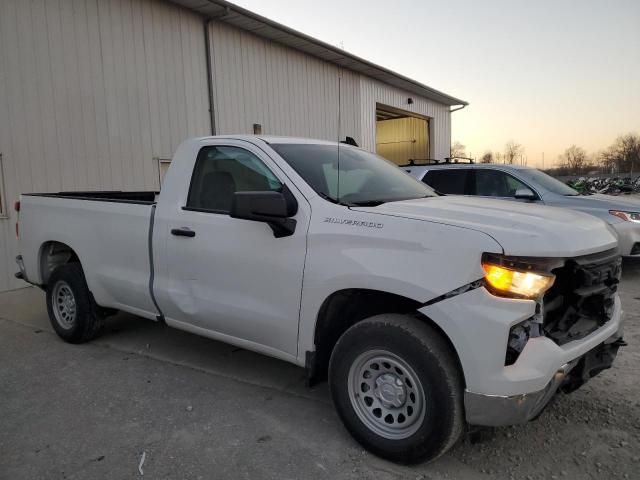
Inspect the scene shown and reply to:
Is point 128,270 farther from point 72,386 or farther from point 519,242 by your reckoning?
point 519,242

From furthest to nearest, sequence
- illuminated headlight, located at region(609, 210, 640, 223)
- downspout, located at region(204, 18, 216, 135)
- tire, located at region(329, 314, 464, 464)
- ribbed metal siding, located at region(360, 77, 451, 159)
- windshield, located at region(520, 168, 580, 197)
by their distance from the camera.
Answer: ribbed metal siding, located at region(360, 77, 451, 159) → downspout, located at region(204, 18, 216, 135) → windshield, located at region(520, 168, 580, 197) → illuminated headlight, located at region(609, 210, 640, 223) → tire, located at region(329, 314, 464, 464)

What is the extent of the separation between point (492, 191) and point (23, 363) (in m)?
6.91

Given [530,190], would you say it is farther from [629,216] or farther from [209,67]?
[209,67]

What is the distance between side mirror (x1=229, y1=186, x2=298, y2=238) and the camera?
2.94 meters

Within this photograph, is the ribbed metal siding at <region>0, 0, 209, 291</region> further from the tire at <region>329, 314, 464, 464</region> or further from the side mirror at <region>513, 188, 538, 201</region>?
the tire at <region>329, 314, 464, 464</region>

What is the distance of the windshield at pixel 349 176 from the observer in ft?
10.7

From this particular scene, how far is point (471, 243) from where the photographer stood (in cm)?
241

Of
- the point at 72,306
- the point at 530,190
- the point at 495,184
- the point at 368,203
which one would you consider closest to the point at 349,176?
the point at 368,203

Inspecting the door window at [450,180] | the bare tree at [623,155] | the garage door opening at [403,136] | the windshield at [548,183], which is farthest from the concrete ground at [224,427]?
the bare tree at [623,155]

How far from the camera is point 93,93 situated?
860 cm

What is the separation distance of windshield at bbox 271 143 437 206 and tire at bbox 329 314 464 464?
90cm

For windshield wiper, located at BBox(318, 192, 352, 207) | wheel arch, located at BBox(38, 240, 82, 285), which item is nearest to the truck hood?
windshield wiper, located at BBox(318, 192, 352, 207)

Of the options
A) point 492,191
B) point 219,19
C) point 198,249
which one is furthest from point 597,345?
point 219,19

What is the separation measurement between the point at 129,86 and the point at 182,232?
6615 mm
